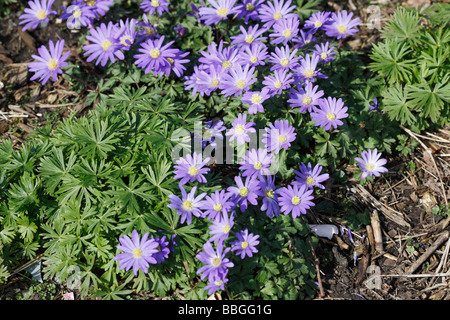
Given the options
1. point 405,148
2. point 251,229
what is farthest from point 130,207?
point 405,148

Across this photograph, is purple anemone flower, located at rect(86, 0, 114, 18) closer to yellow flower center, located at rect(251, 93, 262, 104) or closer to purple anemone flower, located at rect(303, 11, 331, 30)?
yellow flower center, located at rect(251, 93, 262, 104)

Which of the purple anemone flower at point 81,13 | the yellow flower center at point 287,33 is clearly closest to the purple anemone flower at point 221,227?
the yellow flower center at point 287,33

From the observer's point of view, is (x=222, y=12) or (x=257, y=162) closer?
(x=257, y=162)

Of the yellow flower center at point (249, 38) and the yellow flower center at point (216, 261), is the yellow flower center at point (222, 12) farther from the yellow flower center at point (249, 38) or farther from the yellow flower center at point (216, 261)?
the yellow flower center at point (216, 261)

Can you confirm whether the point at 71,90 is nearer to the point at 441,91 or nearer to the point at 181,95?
the point at 181,95

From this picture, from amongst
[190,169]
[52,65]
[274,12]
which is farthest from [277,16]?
[52,65]

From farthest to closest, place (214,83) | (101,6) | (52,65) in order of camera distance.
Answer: (101,6) → (52,65) → (214,83)

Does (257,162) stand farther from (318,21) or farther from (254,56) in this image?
(318,21)
